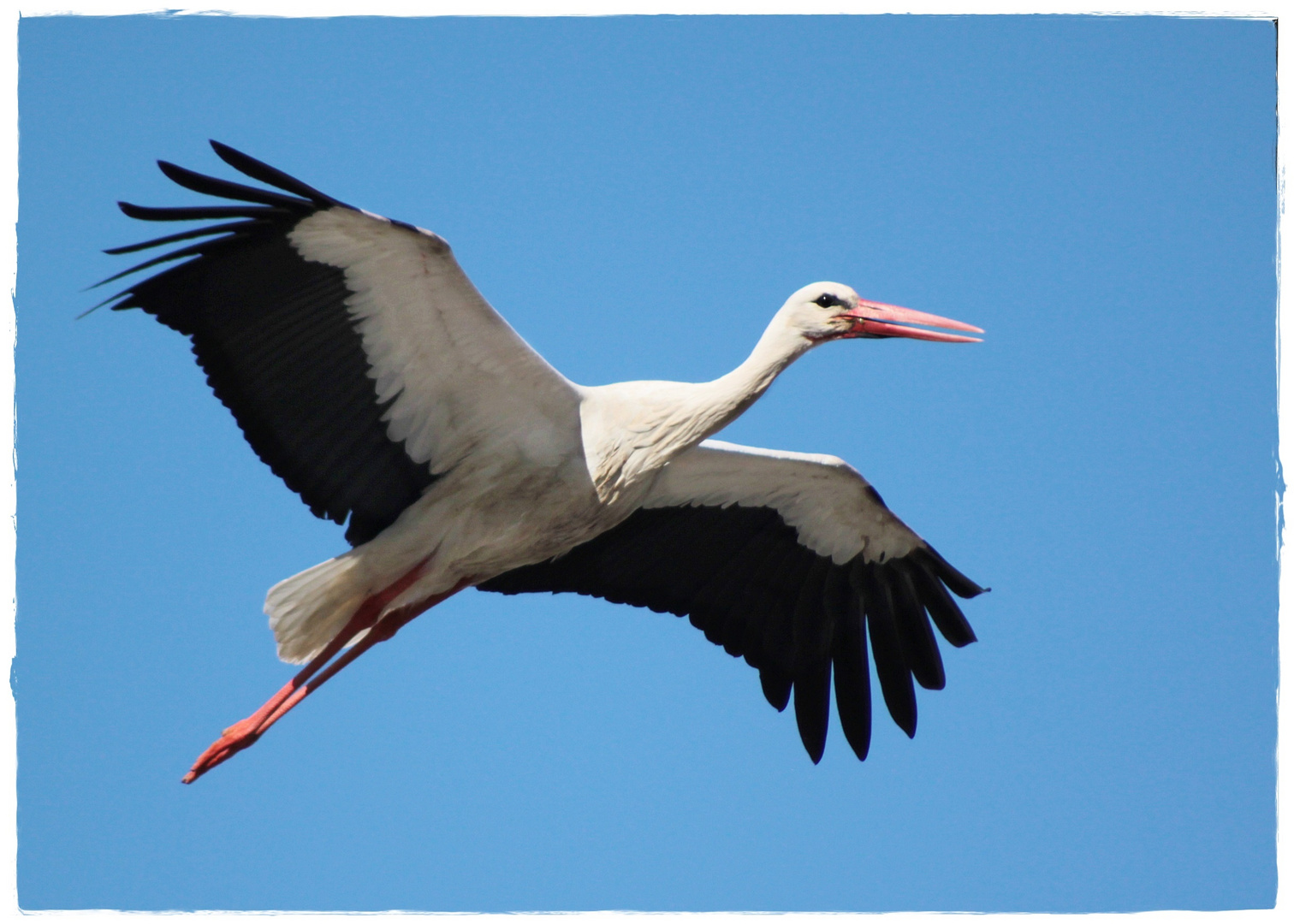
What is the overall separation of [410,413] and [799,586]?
2193mm

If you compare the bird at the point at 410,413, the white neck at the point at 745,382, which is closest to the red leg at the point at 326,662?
the bird at the point at 410,413

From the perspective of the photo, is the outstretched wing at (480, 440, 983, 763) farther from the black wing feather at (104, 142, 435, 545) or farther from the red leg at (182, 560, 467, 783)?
the black wing feather at (104, 142, 435, 545)

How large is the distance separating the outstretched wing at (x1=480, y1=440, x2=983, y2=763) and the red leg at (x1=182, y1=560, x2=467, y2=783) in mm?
818

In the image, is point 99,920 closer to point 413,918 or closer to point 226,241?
point 413,918

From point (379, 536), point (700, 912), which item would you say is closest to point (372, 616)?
point (379, 536)

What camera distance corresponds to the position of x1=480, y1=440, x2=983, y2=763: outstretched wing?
734 centimetres

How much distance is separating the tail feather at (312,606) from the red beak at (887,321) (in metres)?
2.26

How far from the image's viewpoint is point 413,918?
5.39m

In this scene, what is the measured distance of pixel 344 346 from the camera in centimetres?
619

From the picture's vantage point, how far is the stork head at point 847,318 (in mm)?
6344

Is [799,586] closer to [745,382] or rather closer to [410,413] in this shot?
[745,382]

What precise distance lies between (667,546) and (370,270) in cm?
220

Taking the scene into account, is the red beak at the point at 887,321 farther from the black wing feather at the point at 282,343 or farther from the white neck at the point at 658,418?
the black wing feather at the point at 282,343

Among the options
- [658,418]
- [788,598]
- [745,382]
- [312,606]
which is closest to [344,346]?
[312,606]
